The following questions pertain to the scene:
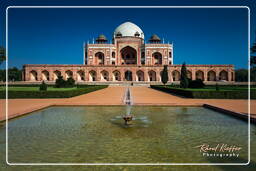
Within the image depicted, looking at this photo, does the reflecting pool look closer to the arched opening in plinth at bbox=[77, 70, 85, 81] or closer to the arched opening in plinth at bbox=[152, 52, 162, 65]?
the arched opening in plinth at bbox=[77, 70, 85, 81]

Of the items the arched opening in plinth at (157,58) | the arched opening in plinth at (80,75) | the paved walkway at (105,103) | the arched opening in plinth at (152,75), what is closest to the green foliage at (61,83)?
the paved walkway at (105,103)

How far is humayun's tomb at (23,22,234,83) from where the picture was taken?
40281 millimetres

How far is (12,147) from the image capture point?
12.2 feet

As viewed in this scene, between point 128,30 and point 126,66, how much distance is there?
14.5 metres

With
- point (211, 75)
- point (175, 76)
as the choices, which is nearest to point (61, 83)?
point (175, 76)

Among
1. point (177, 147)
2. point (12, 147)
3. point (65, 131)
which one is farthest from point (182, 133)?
point (12, 147)

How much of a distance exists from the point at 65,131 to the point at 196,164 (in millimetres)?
3263

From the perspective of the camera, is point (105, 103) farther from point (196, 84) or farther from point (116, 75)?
point (116, 75)

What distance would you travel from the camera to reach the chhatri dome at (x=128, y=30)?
1967 inches

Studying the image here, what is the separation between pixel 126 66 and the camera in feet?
133

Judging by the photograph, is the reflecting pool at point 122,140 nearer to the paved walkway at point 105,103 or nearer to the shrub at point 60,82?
the paved walkway at point 105,103

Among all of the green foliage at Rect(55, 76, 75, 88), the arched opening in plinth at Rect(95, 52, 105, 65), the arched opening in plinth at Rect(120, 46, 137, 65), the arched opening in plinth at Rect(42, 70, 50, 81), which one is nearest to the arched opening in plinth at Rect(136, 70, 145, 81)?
the arched opening in plinth at Rect(120, 46, 137, 65)

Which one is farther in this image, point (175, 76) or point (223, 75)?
point (175, 76)

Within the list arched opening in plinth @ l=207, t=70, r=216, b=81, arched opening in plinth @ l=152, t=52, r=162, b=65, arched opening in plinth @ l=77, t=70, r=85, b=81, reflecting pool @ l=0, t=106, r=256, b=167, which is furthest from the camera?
arched opening in plinth @ l=152, t=52, r=162, b=65
